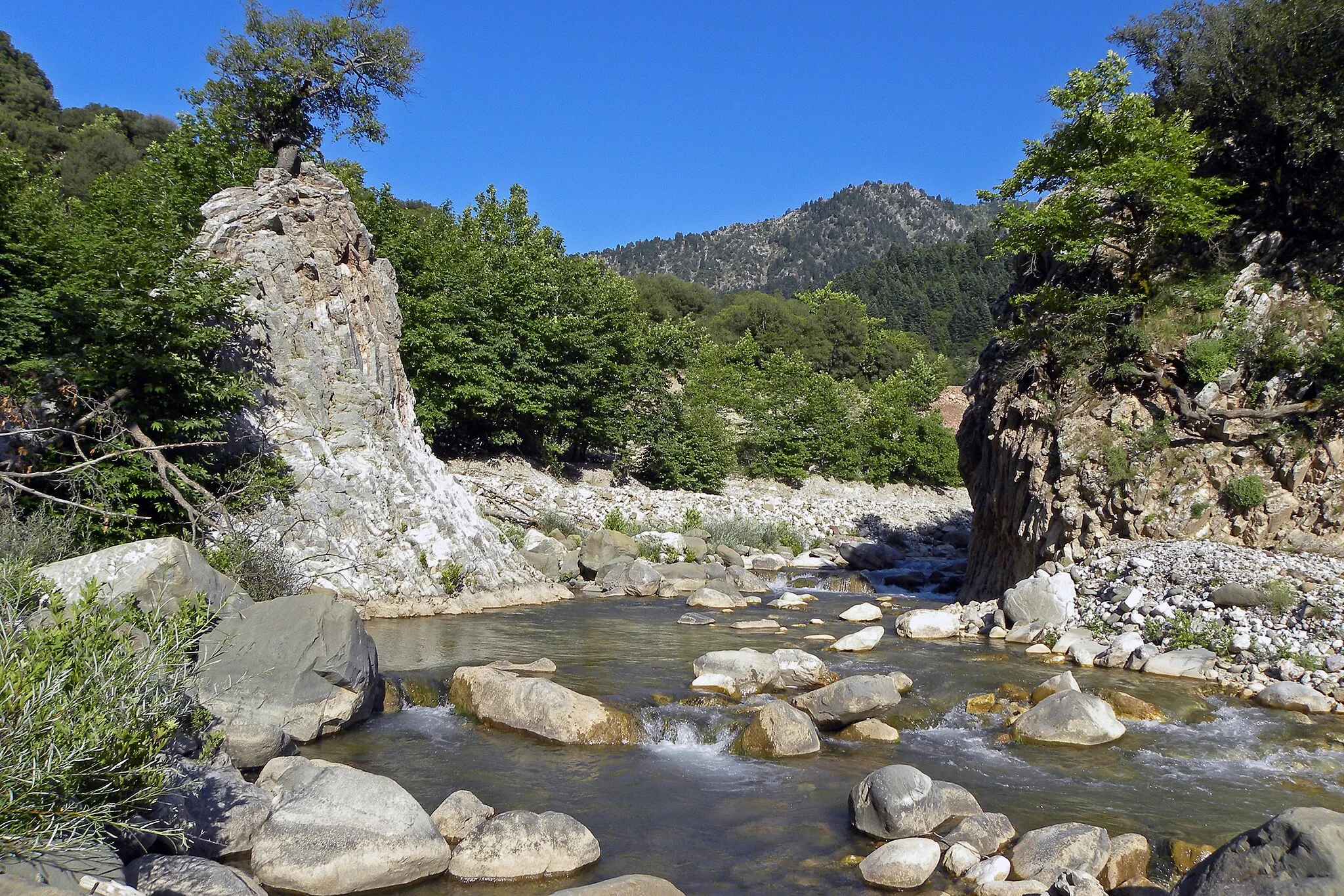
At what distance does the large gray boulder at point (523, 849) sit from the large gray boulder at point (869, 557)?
23375 mm

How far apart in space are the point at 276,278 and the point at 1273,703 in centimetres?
1965

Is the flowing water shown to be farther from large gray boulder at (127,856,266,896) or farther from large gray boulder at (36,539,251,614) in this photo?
large gray boulder at (36,539,251,614)

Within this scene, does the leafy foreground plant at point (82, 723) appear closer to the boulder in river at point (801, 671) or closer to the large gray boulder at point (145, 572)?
the large gray boulder at point (145, 572)

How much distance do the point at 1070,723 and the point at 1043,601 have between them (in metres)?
6.67

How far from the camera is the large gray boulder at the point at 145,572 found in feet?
26.7

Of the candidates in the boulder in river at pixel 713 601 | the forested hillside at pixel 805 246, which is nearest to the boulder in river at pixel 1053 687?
the boulder in river at pixel 713 601

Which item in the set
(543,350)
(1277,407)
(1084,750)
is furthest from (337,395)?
(1277,407)

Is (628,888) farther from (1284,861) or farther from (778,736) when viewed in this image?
(1284,861)

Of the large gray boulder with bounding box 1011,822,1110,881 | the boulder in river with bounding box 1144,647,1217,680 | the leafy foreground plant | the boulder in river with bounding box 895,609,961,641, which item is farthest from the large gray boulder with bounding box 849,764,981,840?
the boulder in river with bounding box 895,609,961,641

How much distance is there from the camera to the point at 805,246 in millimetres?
185750

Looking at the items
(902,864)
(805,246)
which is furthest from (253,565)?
(805,246)

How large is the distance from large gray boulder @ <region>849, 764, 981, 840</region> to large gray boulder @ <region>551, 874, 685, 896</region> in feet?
6.96

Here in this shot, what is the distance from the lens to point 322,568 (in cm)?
1552

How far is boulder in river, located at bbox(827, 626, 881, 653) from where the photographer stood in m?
14.4
